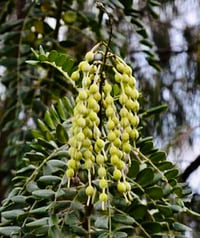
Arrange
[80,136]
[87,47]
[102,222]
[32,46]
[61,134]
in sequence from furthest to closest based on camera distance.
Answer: [87,47], [32,46], [61,134], [102,222], [80,136]

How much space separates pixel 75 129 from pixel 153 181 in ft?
0.71

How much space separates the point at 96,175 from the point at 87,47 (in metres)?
1.22

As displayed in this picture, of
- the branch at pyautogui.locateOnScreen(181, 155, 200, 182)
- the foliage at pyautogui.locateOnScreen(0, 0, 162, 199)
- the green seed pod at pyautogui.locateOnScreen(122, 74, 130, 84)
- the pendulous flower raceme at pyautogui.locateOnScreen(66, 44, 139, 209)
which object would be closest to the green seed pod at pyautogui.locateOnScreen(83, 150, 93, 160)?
the pendulous flower raceme at pyautogui.locateOnScreen(66, 44, 139, 209)

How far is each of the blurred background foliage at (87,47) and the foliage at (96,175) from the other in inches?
7.7

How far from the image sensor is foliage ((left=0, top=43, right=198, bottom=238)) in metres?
0.87

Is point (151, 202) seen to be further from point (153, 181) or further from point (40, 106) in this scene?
point (40, 106)

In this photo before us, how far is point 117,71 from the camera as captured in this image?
3.06 feet

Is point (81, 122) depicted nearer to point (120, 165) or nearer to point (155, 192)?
point (120, 165)

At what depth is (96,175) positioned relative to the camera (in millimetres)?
1024

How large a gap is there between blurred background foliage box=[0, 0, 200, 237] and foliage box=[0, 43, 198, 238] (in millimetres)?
196

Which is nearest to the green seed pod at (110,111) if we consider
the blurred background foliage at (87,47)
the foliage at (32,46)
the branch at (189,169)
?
the blurred background foliage at (87,47)

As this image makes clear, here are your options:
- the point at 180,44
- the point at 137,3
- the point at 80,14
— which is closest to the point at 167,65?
the point at 180,44

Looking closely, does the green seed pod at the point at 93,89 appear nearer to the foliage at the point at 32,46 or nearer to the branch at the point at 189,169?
the foliage at the point at 32,46

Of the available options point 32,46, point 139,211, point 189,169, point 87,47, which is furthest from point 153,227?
point 87,47
